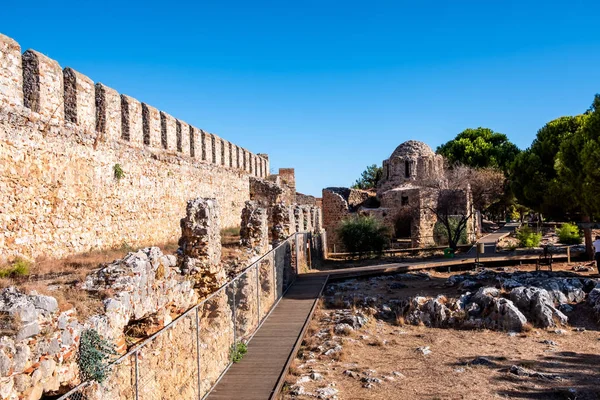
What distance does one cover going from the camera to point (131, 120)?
12773 mm

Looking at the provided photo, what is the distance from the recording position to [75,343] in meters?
4.99

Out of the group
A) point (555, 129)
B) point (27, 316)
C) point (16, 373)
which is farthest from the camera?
point (555, 129)

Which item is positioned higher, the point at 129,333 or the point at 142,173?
the point at 142,173

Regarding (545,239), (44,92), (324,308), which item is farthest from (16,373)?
(545,239)

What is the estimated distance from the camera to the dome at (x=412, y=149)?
3859cm

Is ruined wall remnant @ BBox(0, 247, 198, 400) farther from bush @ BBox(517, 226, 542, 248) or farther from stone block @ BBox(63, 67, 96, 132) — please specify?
bush @ BBox(517, 226, 542, 248)

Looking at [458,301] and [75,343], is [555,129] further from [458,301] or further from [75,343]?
[75,343]

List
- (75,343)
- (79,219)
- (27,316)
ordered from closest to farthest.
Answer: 1. (27,316)
2. (75,343)
3. (79,219)

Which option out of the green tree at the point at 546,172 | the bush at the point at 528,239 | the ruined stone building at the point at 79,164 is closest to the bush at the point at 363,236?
the bush at the point at 528,239

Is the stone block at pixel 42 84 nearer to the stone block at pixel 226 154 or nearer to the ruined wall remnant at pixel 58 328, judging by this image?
the ruined wall remnant at pixel 58 328

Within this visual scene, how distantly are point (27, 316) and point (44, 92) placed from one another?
6121 mm

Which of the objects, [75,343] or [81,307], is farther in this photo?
[81,307]

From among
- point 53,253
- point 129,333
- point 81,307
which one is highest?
point 53,253

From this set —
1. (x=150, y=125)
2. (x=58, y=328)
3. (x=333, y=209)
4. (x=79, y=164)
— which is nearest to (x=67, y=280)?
(x=58, y=328)
